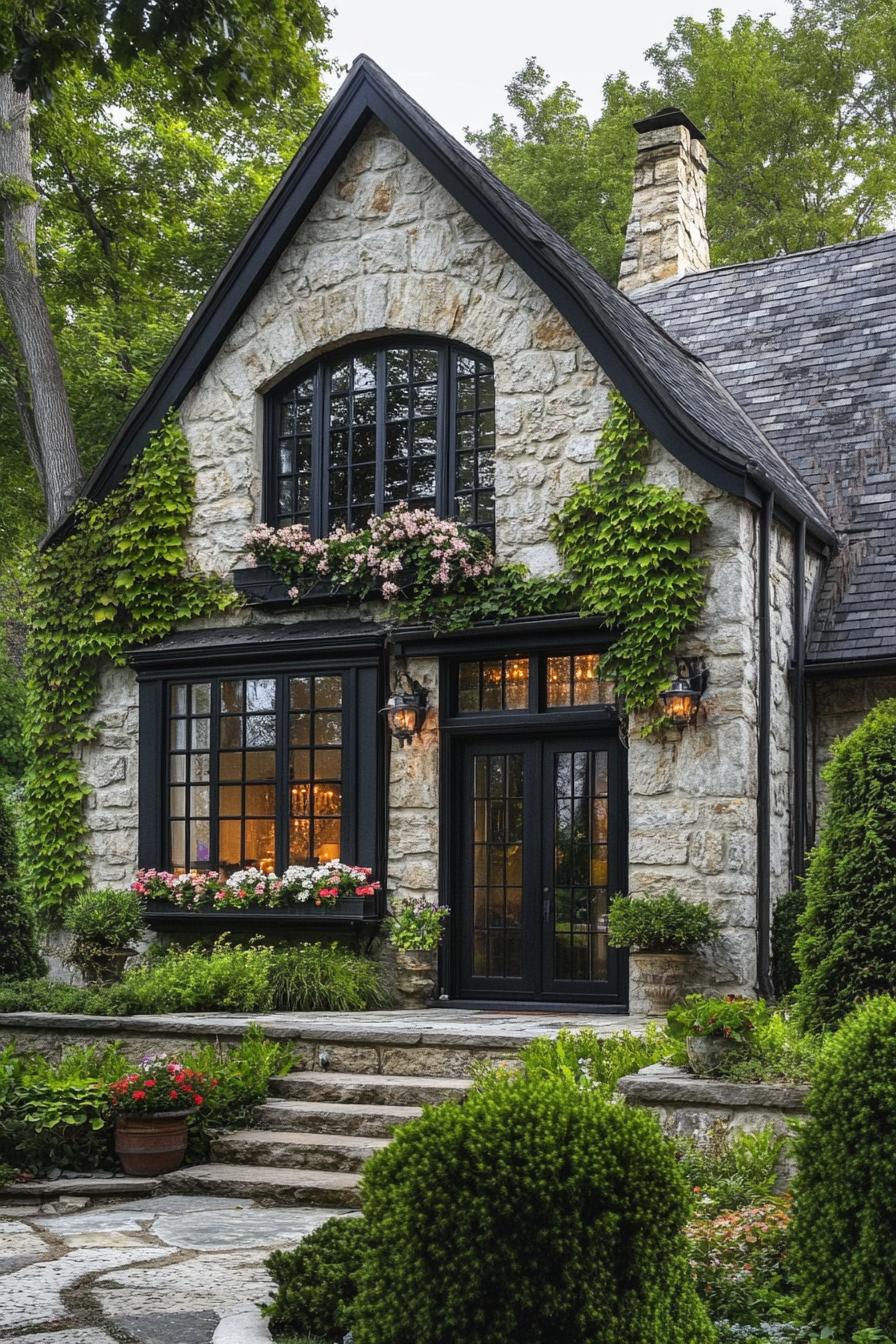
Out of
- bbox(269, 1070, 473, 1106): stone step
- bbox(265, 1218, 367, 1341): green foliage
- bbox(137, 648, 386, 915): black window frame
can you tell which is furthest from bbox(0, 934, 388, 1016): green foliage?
bbox(265, 1218, 367, 1341): green foliage

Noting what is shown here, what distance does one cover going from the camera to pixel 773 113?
25.8 metres

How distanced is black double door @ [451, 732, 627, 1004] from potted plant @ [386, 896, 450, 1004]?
263mm

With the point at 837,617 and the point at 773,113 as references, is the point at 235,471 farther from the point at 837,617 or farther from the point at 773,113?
the point at 773,113

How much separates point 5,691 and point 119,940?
14.7 metres

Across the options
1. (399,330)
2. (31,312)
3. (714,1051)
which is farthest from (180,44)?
(31,312)

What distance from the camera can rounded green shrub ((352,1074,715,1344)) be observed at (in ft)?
13.1

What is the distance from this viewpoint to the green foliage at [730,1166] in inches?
240

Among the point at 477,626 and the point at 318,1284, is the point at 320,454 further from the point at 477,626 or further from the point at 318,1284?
the point at 318,1284

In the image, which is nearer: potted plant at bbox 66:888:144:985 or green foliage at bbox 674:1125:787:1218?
green foliage at bbox 674:1125:787:1218

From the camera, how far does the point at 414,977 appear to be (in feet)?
37.1

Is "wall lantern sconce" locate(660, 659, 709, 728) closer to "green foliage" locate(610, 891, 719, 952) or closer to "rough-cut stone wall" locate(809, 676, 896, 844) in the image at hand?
"green foliage" locate(610, 891, 719, 952)

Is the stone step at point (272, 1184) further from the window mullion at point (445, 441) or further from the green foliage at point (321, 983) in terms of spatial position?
the window mullion at point (445, 441)

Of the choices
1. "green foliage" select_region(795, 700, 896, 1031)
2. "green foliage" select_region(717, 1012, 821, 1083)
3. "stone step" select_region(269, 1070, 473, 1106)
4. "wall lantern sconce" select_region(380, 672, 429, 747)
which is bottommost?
"stone step" select_region(269, 1070, 473, 1106)

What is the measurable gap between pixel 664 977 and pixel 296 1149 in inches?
125
